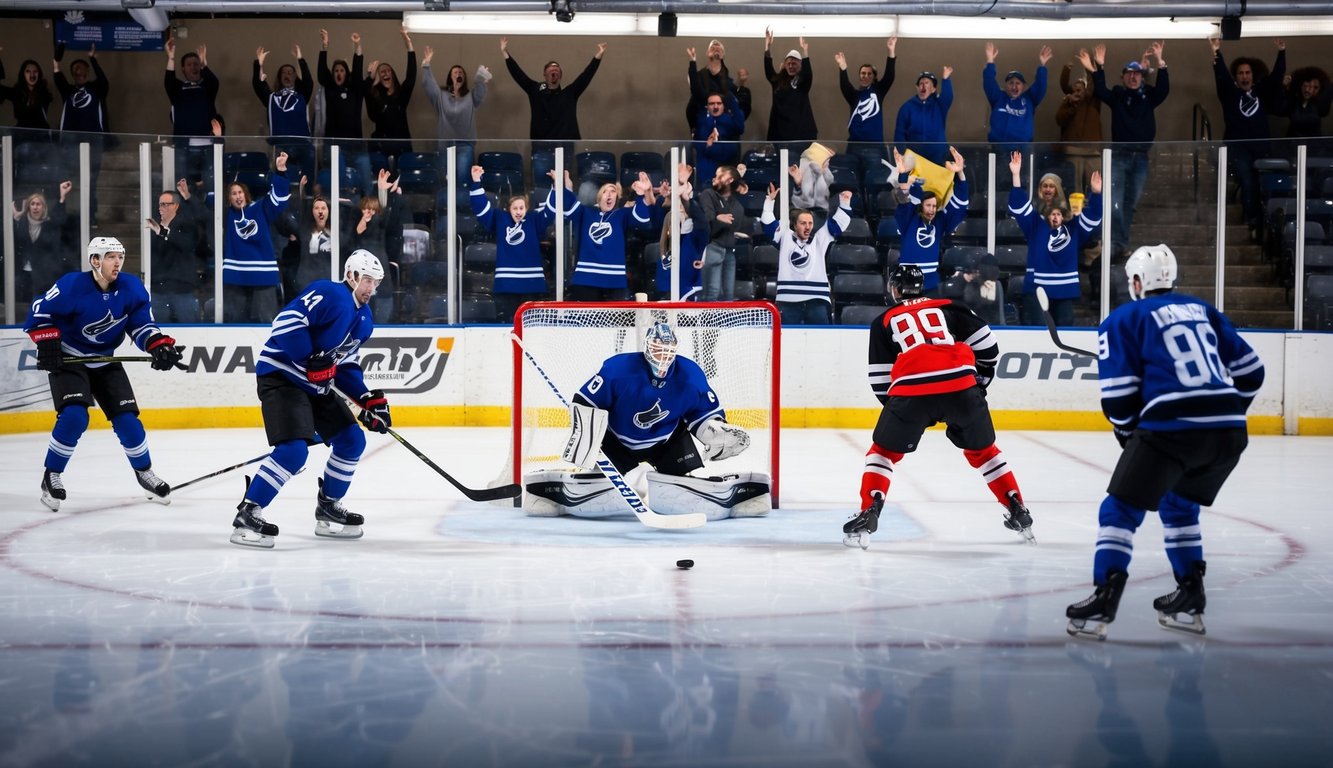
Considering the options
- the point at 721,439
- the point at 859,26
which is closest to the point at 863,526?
the point at 721,439

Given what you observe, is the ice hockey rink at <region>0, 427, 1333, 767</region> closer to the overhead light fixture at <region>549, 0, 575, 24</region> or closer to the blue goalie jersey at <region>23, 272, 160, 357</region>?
the blue goalie jersey at <region>23, 272, 160, 357</region>

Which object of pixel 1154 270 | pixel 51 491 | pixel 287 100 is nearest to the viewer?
pixel 1154 270

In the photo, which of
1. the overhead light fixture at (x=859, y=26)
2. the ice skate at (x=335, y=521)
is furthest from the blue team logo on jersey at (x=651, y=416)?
the overhead light fixture at (x=859, y=26)

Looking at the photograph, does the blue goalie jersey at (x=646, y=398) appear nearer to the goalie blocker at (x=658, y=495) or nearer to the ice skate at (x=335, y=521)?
the goalie blocker at (x=658, y=495)

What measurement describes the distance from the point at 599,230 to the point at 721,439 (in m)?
4.18

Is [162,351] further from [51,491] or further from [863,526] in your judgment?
[863,526]

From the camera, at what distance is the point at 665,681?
3.06 m

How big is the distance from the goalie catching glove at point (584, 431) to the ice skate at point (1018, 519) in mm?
1641

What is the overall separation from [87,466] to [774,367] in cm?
387

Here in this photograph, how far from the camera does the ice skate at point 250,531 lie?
482cm

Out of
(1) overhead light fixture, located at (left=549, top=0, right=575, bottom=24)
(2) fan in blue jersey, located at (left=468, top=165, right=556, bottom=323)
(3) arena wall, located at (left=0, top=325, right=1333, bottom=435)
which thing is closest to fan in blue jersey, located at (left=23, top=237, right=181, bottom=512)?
(3) arena wall, located at (left=0, top=325, right=1333, bottom=435)

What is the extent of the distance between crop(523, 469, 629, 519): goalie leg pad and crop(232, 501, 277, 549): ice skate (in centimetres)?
122

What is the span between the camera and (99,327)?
5977mm

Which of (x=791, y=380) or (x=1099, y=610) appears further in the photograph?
(x=791, y=380)
